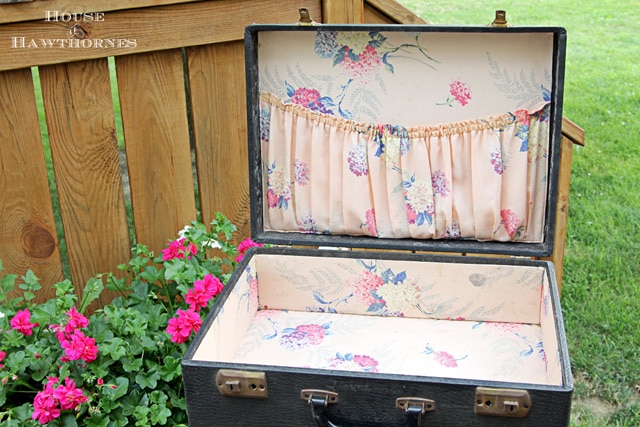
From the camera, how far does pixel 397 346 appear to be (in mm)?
2008

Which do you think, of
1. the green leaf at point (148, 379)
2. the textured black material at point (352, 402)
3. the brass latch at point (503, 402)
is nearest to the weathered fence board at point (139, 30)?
the green leaf at point (148, 379)

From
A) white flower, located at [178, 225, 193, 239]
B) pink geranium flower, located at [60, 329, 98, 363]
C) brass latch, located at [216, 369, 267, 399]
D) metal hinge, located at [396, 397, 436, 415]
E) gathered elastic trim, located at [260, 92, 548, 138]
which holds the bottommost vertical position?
pink geranium flower, located at [60, 329, 98, 363]

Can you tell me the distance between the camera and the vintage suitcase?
6.23 feet

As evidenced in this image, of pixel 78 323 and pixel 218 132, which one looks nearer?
pixel 78 323

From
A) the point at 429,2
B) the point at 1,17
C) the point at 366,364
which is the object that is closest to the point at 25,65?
the point at 1,17

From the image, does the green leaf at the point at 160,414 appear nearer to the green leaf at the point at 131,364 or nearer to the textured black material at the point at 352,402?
the green leaf at the point at 131,364

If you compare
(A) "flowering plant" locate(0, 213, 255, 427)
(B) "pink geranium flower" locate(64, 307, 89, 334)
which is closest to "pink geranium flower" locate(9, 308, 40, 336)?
(A) "flowering plant" locate(0, 213, 255, 427)

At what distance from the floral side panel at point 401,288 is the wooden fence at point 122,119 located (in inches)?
22.6

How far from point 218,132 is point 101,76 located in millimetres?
407

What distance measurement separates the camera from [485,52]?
6.21 ft

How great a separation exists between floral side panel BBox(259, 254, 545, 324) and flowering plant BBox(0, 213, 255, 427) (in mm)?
194

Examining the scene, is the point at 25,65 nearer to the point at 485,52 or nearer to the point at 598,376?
the point at 485,52

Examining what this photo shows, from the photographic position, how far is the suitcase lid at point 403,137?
190cm

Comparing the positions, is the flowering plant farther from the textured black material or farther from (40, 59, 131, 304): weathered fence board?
the textured black material
